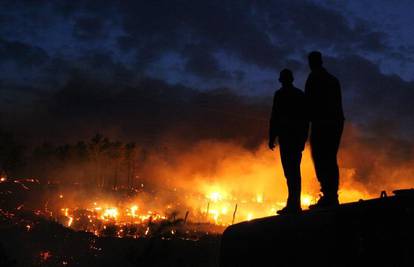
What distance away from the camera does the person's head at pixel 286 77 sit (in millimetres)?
6984

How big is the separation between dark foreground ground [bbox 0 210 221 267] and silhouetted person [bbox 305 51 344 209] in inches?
685

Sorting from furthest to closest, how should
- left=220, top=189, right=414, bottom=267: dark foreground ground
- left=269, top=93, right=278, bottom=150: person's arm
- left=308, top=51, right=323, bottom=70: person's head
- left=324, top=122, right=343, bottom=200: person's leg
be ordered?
left=269, top=93, right=278, bottom=150: person's arm → left=308, top=51, right=323, bottom=70: person's head → left=324, top=122, right=343, bottom=200: person's leg → left=220, top=189, right=414, bottom=267: dark foreground ground

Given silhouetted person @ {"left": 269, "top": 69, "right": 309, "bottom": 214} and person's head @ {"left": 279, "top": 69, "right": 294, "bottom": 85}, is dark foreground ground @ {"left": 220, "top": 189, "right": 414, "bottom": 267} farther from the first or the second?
→ person's head @ {"left": 279, "top": 69, "right": 294, "bottom": 85}

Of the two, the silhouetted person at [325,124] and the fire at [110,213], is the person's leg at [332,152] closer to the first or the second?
the silhouetted person at [325,124]

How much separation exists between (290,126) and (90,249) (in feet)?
71.1

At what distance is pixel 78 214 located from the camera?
45.8m

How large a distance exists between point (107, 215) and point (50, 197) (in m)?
7.92

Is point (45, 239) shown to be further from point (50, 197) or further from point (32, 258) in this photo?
point (50, 197)

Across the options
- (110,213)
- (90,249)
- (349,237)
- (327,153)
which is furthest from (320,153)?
(110,213)

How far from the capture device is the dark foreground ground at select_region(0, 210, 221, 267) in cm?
2302

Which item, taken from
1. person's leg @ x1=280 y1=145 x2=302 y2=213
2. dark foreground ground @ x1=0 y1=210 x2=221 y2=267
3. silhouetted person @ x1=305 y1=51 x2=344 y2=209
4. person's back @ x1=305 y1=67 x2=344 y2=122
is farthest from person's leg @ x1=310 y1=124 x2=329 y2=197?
dark foreground ground @ x1=0 y1=210 x2=221 y2=267

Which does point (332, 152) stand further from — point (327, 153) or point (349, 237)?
point (349, 237)

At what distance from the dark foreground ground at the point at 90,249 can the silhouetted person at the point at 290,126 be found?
16925 mm

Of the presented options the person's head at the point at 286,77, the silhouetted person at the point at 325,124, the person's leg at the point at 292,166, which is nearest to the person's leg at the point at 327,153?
the silhouetted person at the point at 325,124
